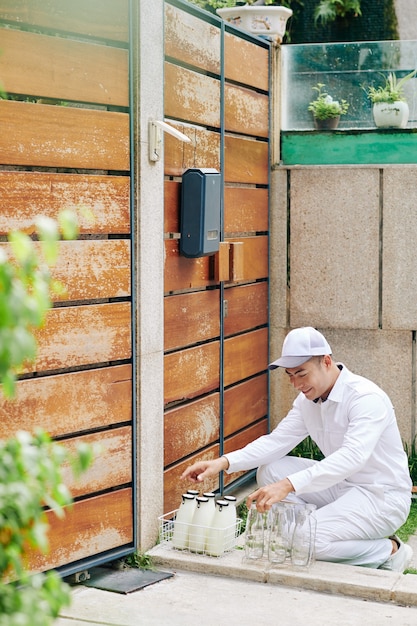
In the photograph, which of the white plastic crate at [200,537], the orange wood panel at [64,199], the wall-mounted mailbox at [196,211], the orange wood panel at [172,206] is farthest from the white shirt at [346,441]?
the orange wood panel at [64,199]

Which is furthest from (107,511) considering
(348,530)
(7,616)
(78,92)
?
(7,616)

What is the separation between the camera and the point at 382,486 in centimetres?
525

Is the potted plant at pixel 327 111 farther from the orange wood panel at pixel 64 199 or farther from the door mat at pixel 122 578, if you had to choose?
the door mat at pixel 122 578

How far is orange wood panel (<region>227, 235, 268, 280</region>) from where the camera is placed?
6.98 m

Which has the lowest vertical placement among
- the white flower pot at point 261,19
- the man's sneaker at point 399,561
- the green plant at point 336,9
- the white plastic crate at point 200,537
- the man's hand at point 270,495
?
the man's sneaker at point 399,561

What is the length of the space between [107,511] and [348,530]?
126 cm

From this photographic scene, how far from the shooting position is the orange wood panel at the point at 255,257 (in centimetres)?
698

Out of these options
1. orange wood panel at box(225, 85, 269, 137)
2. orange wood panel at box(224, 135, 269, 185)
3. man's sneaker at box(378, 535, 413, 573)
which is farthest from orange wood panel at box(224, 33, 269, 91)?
man's sneaker at box(378, 535, 413, 573)

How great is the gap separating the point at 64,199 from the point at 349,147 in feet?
10.9

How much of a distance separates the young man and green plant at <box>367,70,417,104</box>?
9.25ft

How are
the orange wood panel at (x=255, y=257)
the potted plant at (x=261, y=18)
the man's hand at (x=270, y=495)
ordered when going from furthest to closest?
1. the potted plant at (x=261, y=18)
2. the orange wood panel at (x=255, y=257)
3. the man's hand at (x=270, y=495)

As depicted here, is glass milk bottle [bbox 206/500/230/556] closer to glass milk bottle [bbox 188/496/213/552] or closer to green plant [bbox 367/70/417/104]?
glass milk bottle [bbox 188/496/213/552]

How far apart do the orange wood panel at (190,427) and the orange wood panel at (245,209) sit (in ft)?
3.86

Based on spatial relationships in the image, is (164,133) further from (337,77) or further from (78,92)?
(337,77)
